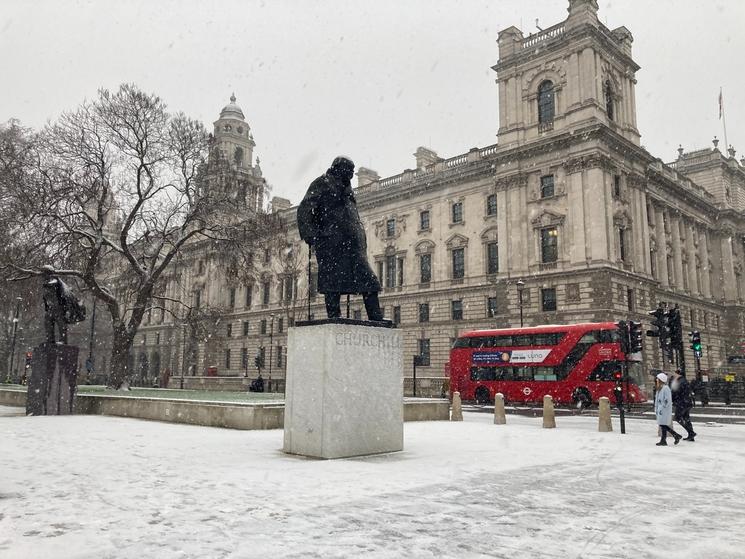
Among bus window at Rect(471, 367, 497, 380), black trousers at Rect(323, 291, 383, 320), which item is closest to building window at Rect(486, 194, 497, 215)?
bus window at Rect(471, 367, 497, 380)

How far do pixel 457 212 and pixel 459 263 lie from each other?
422 cm

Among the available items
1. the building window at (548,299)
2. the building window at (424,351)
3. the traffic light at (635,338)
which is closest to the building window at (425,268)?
the building window at (424,351)

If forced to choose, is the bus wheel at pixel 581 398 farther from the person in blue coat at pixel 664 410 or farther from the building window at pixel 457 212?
the building window at pixel 457 212

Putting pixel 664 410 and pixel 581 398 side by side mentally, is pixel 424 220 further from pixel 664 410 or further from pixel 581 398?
pixel 664 410

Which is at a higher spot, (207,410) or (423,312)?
(423,312)

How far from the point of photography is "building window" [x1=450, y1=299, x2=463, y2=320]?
44.1 m

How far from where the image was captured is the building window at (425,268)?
155ft

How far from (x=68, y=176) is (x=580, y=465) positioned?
23.5 meters

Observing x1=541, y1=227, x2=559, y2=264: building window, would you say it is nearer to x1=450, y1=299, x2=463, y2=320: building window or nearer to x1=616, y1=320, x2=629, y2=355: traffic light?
x1=450, y1=299, x2=463, y2=320: building window

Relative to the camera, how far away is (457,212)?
1802 inches

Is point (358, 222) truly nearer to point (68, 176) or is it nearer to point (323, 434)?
point (323, 434)

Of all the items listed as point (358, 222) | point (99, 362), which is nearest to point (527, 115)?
point (358, 222)

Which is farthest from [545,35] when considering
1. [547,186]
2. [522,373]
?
[522,373]

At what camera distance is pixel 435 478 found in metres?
6.90
